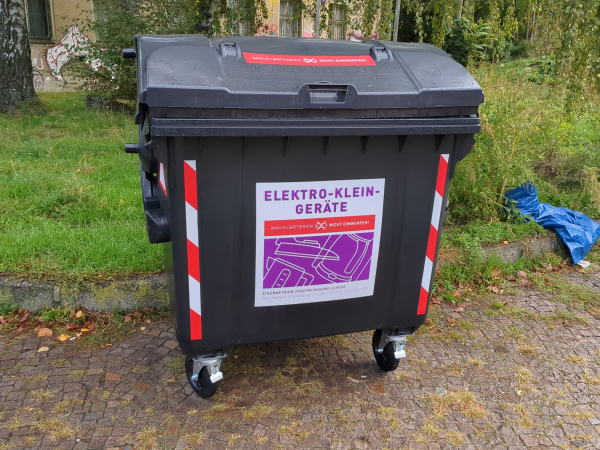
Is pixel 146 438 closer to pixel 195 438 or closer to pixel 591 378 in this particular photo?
pixel 195 438

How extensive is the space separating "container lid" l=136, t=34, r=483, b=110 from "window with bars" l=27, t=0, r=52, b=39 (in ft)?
49.2

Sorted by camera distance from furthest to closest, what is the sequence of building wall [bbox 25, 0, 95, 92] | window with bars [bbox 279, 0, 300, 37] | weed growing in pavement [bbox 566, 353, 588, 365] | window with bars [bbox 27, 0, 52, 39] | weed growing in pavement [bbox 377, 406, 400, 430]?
window with bars [bbox 279, 0, 300, 37] < building wall [bbox 25, 0, 95, 92] < window with bars [bbox 27, 0, 52, 39] < weed growing in pavement [bbox 566, 353, 588, 365] < weed growing in pavement [bbox 377, 406, 400, 430]

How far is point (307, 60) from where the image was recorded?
2459mm

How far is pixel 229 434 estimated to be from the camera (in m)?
2.55

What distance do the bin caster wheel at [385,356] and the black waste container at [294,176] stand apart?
0.29 m

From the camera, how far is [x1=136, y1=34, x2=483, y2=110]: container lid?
6.98 ft

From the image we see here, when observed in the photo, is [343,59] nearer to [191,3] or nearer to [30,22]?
[191,3]

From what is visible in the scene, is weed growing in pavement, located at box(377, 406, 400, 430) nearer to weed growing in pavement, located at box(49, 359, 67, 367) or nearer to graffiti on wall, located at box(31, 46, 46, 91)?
weed growing in pavement, located at box(49, 359, 67, 367)

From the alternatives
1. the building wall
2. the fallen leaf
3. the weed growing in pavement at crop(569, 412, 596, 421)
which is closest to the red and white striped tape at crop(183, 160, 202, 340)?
the fallen leaf

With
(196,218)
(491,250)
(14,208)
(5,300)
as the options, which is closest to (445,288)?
(491,250)

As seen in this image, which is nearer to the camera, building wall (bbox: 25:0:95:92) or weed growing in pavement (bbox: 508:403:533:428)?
weed growing in pavement (bbox: 508:403:533:428)

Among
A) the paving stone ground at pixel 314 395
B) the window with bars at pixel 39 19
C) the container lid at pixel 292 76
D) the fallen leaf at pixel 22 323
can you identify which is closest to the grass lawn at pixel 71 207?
the fallen leaf at pixel 22 323

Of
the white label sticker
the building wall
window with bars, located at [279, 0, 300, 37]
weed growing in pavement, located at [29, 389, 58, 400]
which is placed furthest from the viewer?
window with bars, located at [279, 0, 300, 37]

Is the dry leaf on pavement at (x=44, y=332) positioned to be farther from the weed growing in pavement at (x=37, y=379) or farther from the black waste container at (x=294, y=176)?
the black waste container at (x=294, y=176)
